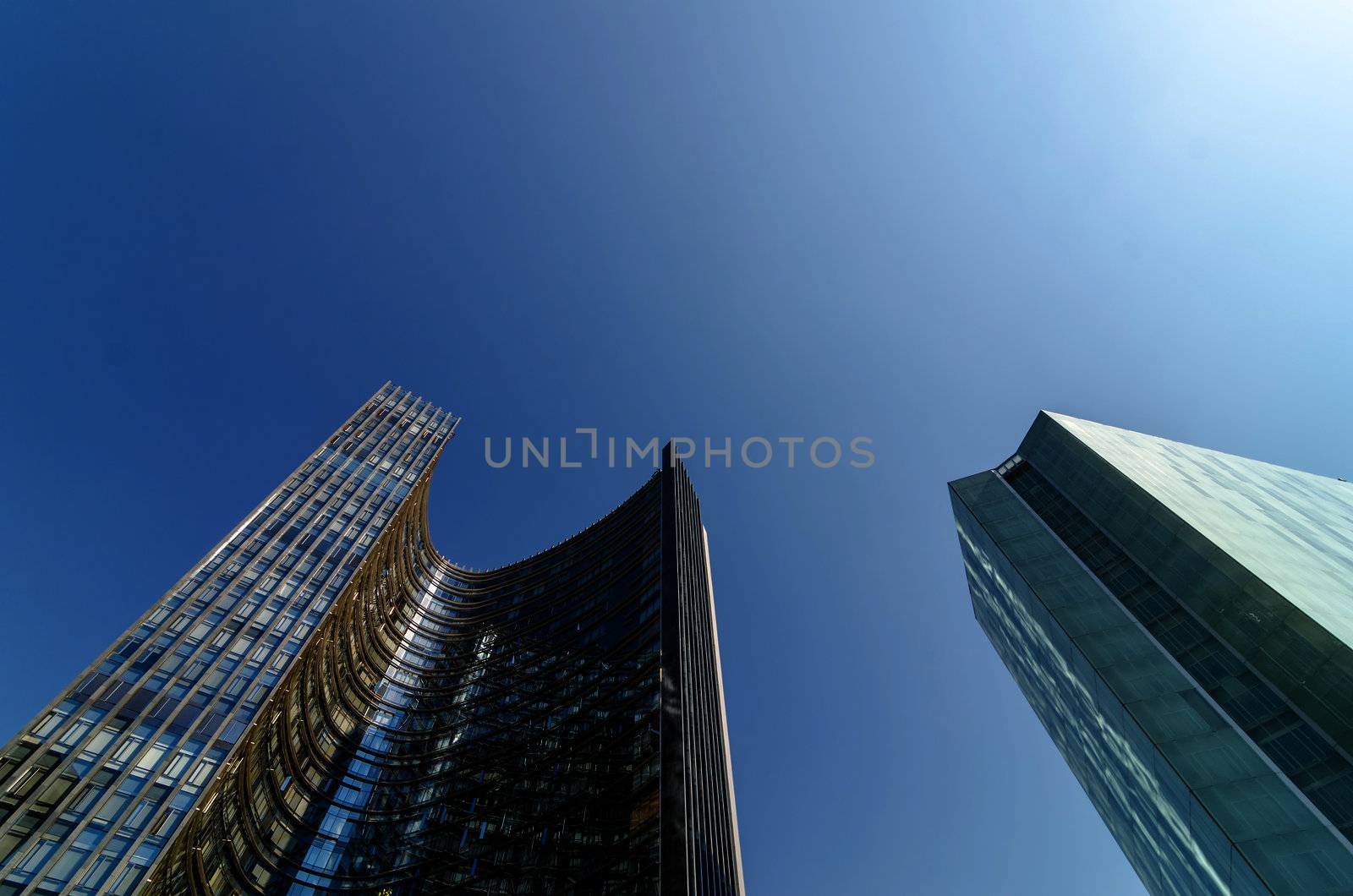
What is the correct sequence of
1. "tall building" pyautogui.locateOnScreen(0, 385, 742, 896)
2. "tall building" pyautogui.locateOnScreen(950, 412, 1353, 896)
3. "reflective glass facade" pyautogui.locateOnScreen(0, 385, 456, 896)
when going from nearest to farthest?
"reflective glass facade" pyautogui.locateOnScreen(0, 385, 456, 896)
"tall building" pyautogui.locateOnScreen(0, 385, 742, 896)
"tall building" pyautogui.locateOnScreen(950, 412, 1353, 896)

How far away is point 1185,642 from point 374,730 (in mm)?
70155

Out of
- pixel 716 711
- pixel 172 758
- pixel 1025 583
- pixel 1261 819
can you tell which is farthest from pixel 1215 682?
pixel 172 758

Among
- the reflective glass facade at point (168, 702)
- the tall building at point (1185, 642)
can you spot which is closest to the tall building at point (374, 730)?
the reflective glass facade at point (168, 702)

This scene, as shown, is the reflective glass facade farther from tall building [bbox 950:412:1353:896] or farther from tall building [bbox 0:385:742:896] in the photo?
tall building [bbox 950:412:1353:896]

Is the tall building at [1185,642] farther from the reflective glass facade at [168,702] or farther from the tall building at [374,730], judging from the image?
the reflective glass facade at [168,702]

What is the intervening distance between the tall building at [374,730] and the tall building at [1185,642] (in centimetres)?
3140

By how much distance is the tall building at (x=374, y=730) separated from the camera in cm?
3094

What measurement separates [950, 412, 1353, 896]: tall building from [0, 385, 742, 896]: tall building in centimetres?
3140

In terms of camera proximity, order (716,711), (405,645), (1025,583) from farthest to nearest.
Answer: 1. (405,645)
2. (716,711)
3. (1025,583)

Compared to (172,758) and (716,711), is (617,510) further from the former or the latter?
(172,758)

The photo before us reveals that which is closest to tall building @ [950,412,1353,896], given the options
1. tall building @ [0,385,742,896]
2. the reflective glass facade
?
tall building @ [0,385,742,896]

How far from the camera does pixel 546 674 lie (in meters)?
64.9

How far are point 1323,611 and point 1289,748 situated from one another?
27.6 feet

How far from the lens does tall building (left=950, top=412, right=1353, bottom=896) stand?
1270 inches
